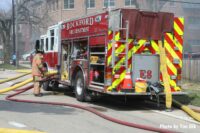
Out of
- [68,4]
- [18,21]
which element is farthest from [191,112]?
[68,4]

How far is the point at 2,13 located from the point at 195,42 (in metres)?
25.0

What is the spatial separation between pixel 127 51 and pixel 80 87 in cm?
243

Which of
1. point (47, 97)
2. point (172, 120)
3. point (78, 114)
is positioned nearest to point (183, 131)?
point (172, 120)

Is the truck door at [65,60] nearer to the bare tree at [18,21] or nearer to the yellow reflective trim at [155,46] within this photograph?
the yellow reflective trim at [155,46]

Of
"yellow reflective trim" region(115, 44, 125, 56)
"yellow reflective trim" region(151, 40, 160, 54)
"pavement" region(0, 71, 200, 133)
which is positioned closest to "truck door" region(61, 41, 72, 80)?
"pavement" region(0, 71, 200, 133)

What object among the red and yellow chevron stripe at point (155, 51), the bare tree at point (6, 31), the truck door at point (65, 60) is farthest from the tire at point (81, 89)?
the bare tree at point (6, 31)

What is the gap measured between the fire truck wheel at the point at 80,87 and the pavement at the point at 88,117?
24 cm

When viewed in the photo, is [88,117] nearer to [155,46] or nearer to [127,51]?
[127,51]

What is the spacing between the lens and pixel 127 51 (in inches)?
467

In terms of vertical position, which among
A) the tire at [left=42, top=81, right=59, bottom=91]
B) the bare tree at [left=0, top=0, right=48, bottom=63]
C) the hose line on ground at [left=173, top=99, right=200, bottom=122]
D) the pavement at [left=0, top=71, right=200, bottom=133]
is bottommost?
the pavement at [left=0, top=71, right=200, bottom=133]

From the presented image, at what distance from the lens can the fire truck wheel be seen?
13.3 m

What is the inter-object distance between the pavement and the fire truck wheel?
9.6 inches

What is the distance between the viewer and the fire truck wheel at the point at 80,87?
13.3 m

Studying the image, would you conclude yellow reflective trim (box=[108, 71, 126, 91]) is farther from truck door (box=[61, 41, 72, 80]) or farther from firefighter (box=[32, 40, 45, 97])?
firefighter (box=[32, 40, 45, 97])
